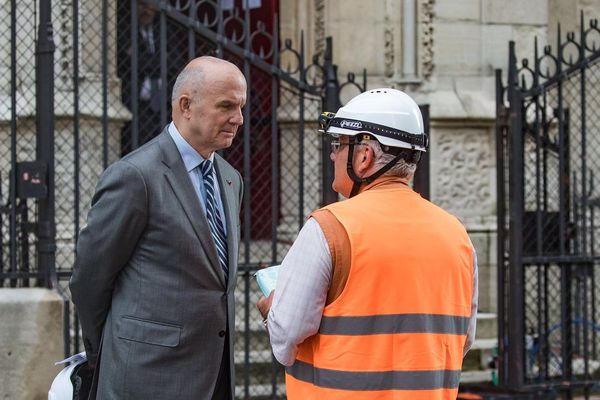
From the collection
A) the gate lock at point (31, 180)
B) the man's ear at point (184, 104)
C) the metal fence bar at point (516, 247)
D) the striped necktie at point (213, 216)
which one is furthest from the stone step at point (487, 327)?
the man's ear at point (184, 104)

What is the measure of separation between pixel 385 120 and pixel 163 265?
3.42ft

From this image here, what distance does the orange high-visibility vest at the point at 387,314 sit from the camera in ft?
9.99

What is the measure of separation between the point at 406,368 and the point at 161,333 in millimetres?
1040

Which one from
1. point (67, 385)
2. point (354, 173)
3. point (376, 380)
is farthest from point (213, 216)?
point (376, 380)

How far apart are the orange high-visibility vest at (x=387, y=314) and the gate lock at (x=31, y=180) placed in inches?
131

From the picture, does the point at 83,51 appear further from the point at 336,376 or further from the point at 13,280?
the point at 336,376

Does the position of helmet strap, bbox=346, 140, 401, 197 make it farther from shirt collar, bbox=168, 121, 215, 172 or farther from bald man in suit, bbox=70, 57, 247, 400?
shirt collar, bbox=168, 121, 215, 172

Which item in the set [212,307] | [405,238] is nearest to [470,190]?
[212,307]

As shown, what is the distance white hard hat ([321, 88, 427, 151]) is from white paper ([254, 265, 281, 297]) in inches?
21.0

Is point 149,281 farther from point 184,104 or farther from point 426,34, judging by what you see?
point 426,34

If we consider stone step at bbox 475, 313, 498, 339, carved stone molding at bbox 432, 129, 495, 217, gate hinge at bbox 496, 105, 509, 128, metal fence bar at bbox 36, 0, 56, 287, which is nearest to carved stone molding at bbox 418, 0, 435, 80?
carved stone molding at bbox 432, 129, 495, 217

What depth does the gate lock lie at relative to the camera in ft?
20.1

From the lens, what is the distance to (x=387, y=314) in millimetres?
3064

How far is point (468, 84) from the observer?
915 cm
